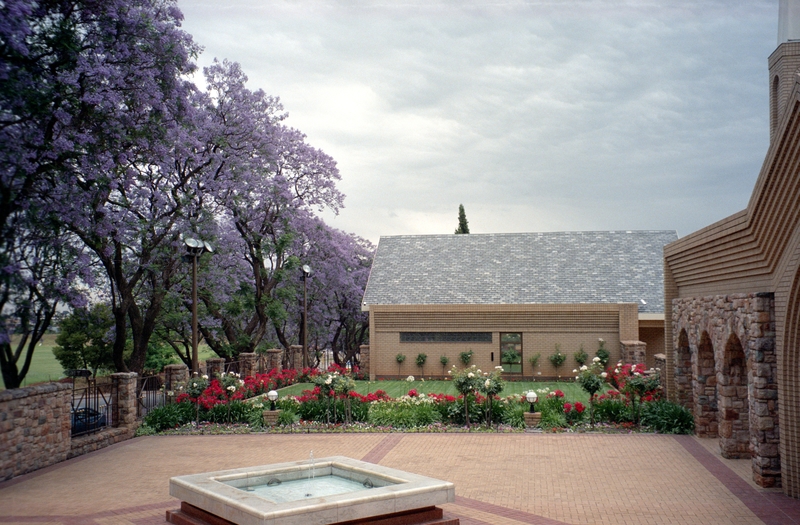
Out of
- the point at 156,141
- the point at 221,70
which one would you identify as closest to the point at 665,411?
the point at 156,141

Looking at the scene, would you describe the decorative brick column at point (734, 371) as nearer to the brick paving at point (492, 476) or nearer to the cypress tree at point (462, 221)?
the brick paving at point (492, 476)

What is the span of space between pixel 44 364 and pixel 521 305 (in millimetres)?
21354

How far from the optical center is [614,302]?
32.7m

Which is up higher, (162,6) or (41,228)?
(162,6)

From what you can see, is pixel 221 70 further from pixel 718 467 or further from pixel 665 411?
pixel 718 467

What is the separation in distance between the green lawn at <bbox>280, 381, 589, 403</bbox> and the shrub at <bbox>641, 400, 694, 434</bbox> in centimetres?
700

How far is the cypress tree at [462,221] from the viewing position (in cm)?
5575

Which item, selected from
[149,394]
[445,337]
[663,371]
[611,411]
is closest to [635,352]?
[663,371]

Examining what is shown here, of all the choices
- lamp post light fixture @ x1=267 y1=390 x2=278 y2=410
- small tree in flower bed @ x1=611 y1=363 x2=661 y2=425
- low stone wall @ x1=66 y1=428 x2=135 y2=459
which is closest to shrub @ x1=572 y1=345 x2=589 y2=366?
small tree in flower bed @ x1=611 y1=363 x2=661 y2=425

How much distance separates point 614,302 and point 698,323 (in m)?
15.8

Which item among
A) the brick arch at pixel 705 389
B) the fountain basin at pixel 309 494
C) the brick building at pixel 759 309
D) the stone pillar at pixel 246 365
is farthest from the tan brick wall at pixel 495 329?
the fountain basin at pixel 309 494

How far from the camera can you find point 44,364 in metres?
31.5

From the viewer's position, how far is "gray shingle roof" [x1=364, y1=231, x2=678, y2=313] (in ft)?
111

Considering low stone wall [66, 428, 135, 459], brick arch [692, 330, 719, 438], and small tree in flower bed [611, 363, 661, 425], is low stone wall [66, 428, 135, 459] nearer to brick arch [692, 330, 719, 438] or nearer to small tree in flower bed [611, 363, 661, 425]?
small tree in flower bed [611, 363, 661, 425]
